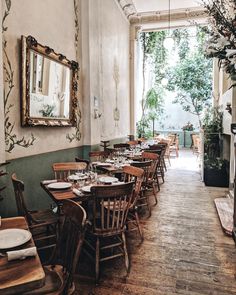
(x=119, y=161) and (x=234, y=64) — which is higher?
(x=234, y=64)

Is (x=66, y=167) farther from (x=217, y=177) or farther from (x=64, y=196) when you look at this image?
(x=217, y=177)

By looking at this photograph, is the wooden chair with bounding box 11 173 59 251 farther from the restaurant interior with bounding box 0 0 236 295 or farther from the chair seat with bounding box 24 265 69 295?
the chair seat with bounding box 24 265 69 295

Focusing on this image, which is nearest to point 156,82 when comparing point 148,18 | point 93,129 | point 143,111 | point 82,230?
point 143,111

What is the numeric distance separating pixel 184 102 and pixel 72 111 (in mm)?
10183

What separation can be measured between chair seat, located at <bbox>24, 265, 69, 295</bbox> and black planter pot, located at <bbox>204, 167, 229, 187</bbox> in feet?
16.3

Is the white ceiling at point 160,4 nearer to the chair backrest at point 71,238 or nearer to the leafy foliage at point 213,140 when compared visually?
the leafy foliage at point 213,140

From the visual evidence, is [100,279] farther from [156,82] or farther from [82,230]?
[156,82]

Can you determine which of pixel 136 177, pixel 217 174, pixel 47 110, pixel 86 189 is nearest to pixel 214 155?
Answer: pixel 217 174

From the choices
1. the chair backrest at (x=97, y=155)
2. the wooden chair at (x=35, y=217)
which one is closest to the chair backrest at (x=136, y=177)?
the wooden chair at (x=35, y=217)

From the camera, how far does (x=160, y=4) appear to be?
25.7 ft

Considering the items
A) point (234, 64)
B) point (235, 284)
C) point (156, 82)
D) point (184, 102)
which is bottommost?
point (235, 284)

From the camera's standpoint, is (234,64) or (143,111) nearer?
(234,64)

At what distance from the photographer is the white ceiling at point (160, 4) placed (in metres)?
7.61

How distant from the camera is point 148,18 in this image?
28.1 ft
